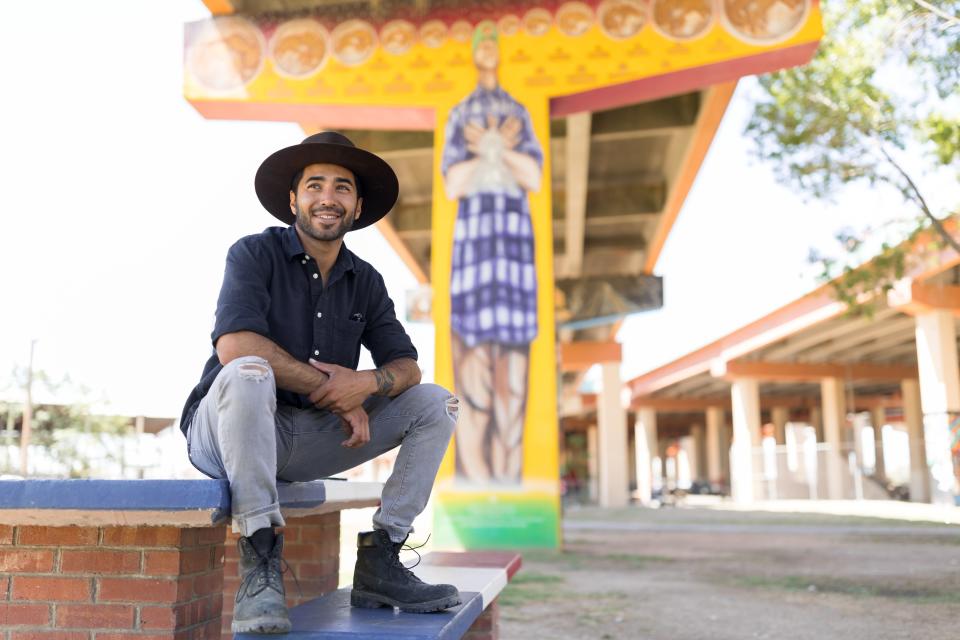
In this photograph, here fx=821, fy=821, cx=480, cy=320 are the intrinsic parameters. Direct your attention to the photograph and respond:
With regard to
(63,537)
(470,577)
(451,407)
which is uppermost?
(451,407)

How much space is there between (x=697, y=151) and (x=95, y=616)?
12112 millimetres

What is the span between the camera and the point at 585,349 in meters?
26.9

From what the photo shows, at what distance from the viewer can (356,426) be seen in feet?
7.80

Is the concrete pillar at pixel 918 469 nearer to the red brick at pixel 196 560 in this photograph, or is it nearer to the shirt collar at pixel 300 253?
the shirt collar at pixel 300 253

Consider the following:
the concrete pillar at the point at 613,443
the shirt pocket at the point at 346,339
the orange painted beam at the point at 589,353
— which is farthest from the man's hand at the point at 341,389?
the orange painted beam at the point at 589,353

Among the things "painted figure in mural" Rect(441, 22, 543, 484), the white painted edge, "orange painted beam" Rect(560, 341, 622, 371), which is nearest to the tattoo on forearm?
the white painted edge

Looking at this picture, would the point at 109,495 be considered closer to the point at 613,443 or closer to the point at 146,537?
the point at 146,537

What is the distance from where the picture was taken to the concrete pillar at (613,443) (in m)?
26.1

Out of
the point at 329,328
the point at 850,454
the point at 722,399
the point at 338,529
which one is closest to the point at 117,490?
the point at 329,328

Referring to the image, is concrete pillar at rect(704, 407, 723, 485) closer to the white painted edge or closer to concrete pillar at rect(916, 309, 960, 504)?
concrete pillar at rect(916, 309, 960, 504)

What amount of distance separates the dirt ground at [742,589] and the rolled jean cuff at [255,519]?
117 inches

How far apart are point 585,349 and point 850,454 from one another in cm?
995

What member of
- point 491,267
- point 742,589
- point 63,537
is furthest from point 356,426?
point 491,267

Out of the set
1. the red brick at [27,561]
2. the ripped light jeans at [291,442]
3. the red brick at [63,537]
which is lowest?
the red brick at [27,561]
